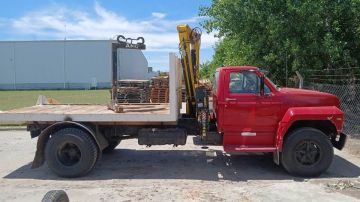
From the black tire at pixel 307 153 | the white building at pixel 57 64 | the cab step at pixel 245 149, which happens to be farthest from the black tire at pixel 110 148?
the white building at pixel 57 64

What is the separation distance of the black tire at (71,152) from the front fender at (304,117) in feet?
11.3

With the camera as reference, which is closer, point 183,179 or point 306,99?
point 183,179

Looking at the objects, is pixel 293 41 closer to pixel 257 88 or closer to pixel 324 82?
pixel 324 82

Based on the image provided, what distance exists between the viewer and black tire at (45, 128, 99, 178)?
8.83m

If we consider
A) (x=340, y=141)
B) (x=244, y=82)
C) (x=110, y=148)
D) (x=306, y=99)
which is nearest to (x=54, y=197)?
(x=244, y=82)

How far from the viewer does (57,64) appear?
72.6 m

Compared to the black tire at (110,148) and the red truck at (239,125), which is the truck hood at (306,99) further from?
the black tire at (110,148)

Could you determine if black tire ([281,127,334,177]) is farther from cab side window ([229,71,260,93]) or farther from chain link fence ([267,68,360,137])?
chain link fence ([267,68,360,137])

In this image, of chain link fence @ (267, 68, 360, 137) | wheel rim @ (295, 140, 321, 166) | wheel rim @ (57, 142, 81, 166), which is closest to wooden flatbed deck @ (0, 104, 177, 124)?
wheel rim @ (57, 142, 81, 166)

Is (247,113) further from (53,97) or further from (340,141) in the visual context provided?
(53,97)

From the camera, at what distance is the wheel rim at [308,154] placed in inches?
345

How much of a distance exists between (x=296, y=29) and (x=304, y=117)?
18.4ft

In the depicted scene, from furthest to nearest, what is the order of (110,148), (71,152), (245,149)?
(110,148), (71,152), (245,149)

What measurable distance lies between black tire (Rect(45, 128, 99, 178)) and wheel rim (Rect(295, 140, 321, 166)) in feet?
12.5
